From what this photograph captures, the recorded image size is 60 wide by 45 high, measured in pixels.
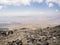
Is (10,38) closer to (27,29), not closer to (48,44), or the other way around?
(27,29)

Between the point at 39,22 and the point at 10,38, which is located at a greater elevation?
the point at 39,22

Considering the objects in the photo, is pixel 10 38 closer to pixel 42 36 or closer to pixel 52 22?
pixel 42 36

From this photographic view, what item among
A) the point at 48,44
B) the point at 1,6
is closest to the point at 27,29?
the point at 48,44

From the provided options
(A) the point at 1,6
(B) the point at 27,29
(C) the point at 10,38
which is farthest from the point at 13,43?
(A) the point at 1,6

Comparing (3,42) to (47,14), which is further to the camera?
(47,14)

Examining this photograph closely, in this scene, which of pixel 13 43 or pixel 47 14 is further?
pixel 47 14

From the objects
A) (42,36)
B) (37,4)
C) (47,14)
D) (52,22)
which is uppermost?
(37,4)
